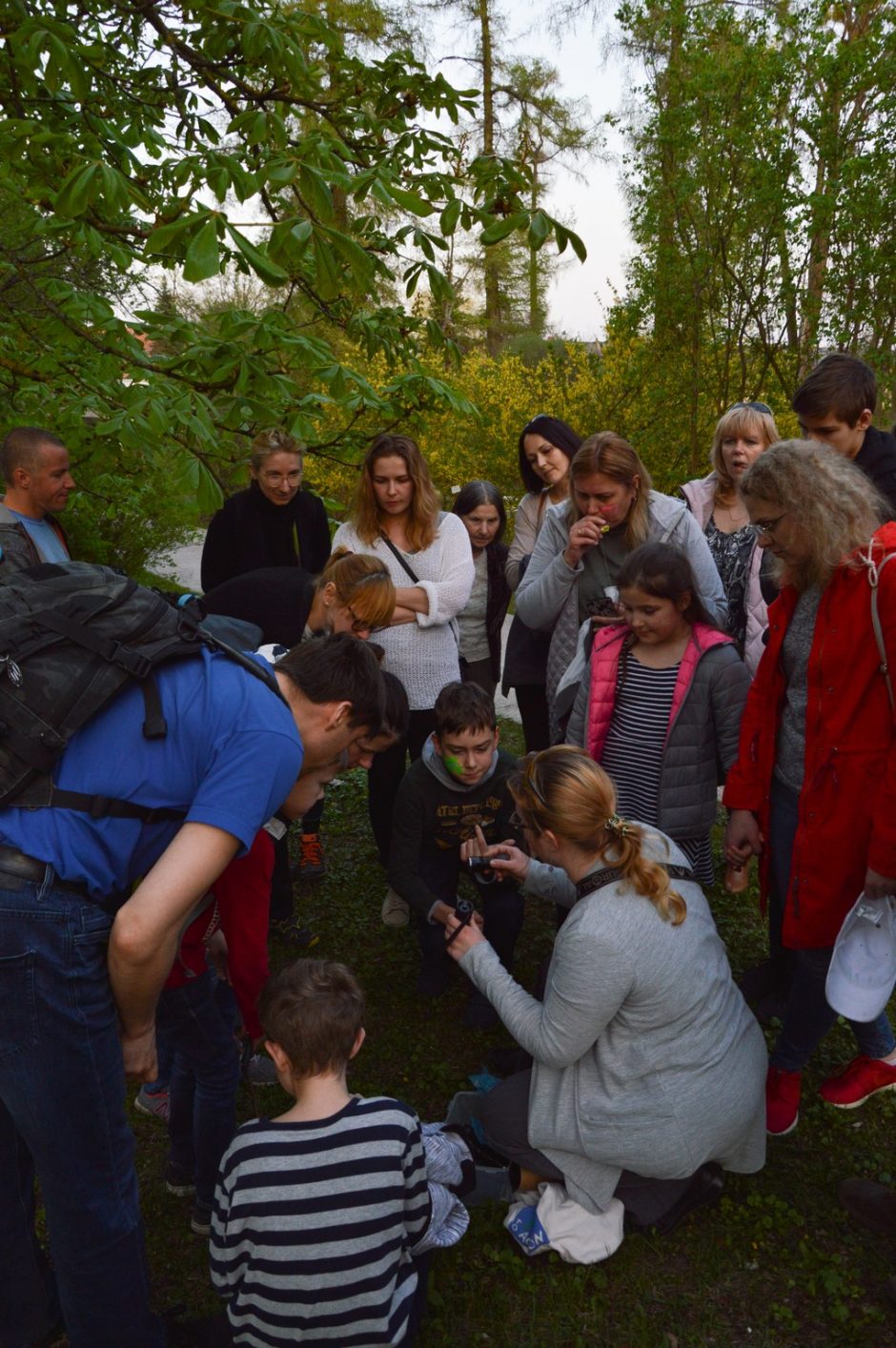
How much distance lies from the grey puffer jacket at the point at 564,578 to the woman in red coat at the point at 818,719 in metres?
0.60

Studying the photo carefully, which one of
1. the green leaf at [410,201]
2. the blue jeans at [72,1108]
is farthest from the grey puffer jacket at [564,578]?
the blue jeans at [72,1108]

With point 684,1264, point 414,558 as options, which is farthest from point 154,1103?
point 414,558

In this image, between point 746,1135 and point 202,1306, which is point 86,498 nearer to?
point 202,1306

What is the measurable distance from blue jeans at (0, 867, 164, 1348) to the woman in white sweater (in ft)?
7.55

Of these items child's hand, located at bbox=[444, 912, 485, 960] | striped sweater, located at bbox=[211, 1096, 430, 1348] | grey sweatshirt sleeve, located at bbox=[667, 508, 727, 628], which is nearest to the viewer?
striped sweater, located at bbox=[211, 1096, 430, 1348]

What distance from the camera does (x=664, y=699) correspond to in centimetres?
308

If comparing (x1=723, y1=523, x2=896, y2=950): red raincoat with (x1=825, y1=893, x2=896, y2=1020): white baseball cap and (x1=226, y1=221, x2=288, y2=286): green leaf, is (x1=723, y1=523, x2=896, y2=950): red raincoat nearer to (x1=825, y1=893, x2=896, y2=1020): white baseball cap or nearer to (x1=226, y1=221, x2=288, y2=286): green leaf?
(x1=825, y1=893, x2=896, y2=1020): white baseball cap

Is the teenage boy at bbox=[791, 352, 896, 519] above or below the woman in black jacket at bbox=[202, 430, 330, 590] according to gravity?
above

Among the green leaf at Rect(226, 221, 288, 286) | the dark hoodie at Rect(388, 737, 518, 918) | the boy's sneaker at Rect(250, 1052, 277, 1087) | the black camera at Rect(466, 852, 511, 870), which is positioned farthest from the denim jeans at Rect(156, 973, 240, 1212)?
the green leaf at Rect(226, 221, 288, 286)

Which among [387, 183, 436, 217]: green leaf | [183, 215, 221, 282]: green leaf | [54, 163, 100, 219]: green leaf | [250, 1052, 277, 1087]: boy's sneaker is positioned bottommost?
[250, 1052, 277, 1087]: boy's sneaker

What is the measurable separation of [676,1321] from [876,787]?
1472mm

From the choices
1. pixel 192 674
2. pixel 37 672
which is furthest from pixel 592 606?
pixel 37 672

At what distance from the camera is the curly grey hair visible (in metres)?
2.35

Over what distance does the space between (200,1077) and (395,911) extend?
6.01ft
